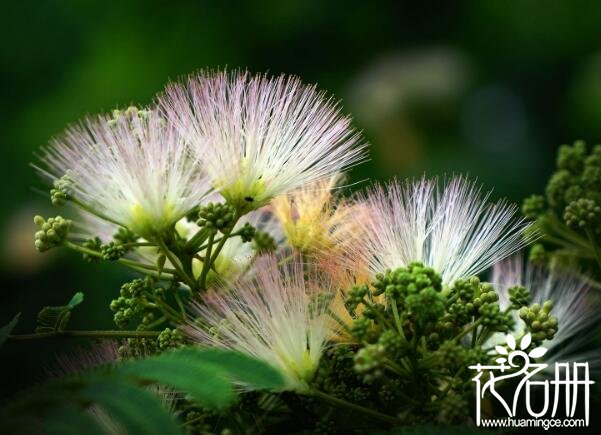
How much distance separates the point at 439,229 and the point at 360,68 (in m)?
5.26

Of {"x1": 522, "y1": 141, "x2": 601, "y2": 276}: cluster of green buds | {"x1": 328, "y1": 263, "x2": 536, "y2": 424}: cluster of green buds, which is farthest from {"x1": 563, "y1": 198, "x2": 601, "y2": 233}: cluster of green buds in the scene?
{"x1": 328, "y1": 263, "x2": 536, "y2": 424}: cluster of green buds

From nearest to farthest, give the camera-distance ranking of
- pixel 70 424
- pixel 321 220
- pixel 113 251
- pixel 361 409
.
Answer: pixel 70 424, pixel 361 409, pixel 113 251, pixel 321 220

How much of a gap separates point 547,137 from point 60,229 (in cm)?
513

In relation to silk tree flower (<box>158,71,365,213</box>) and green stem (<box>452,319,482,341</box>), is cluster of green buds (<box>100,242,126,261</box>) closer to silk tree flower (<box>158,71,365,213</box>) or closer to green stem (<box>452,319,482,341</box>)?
silk tree flower (<box>158,71,365,213</box>)

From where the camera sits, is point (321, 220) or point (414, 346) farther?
point (321, 220)

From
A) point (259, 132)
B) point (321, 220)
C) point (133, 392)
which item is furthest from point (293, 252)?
point (133, 392)

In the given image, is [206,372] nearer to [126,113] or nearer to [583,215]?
[126,113]

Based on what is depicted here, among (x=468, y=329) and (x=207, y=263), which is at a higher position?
(x=207, y=263)

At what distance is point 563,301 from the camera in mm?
2201

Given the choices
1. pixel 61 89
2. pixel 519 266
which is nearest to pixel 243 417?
pixel 519 266

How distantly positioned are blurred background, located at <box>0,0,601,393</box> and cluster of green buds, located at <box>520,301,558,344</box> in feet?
12.9

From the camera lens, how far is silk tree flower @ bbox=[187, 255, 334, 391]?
174 centimetres

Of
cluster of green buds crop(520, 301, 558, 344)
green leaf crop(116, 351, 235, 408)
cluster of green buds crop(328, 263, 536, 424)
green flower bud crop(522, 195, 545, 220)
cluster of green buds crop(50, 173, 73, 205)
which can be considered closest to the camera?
green leaf crop(116, 351, 235, 408)

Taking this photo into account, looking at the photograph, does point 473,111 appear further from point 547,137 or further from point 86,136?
point 86,136
